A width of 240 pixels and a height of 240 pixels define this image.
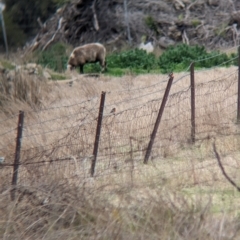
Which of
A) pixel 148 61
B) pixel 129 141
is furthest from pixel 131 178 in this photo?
pixel 148 61

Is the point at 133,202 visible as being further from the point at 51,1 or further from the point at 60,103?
the point at 51,1

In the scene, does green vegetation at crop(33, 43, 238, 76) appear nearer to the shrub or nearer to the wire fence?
the shrub

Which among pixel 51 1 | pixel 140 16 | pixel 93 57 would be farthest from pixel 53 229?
pixel 51 1

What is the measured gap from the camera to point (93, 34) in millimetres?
34688

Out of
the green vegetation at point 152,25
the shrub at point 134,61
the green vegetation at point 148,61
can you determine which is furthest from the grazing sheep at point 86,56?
the green vegetation at point 152,25

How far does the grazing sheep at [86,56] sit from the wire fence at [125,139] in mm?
12992

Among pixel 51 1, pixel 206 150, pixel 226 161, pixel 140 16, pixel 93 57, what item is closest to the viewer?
pixel 226 161

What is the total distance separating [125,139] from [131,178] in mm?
2255

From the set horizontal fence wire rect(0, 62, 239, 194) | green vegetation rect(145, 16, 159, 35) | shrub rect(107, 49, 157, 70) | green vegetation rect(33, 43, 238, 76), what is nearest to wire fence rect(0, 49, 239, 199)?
horizontal fence wire rect(0, 62, 239, 194)

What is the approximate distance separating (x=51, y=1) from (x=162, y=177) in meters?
37.9

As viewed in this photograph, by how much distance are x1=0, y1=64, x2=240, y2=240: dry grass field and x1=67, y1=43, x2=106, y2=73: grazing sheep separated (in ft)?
39.8

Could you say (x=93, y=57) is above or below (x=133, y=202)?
below

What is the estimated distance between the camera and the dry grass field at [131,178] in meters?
5.70

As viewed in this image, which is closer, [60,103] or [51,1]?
[60,103]
